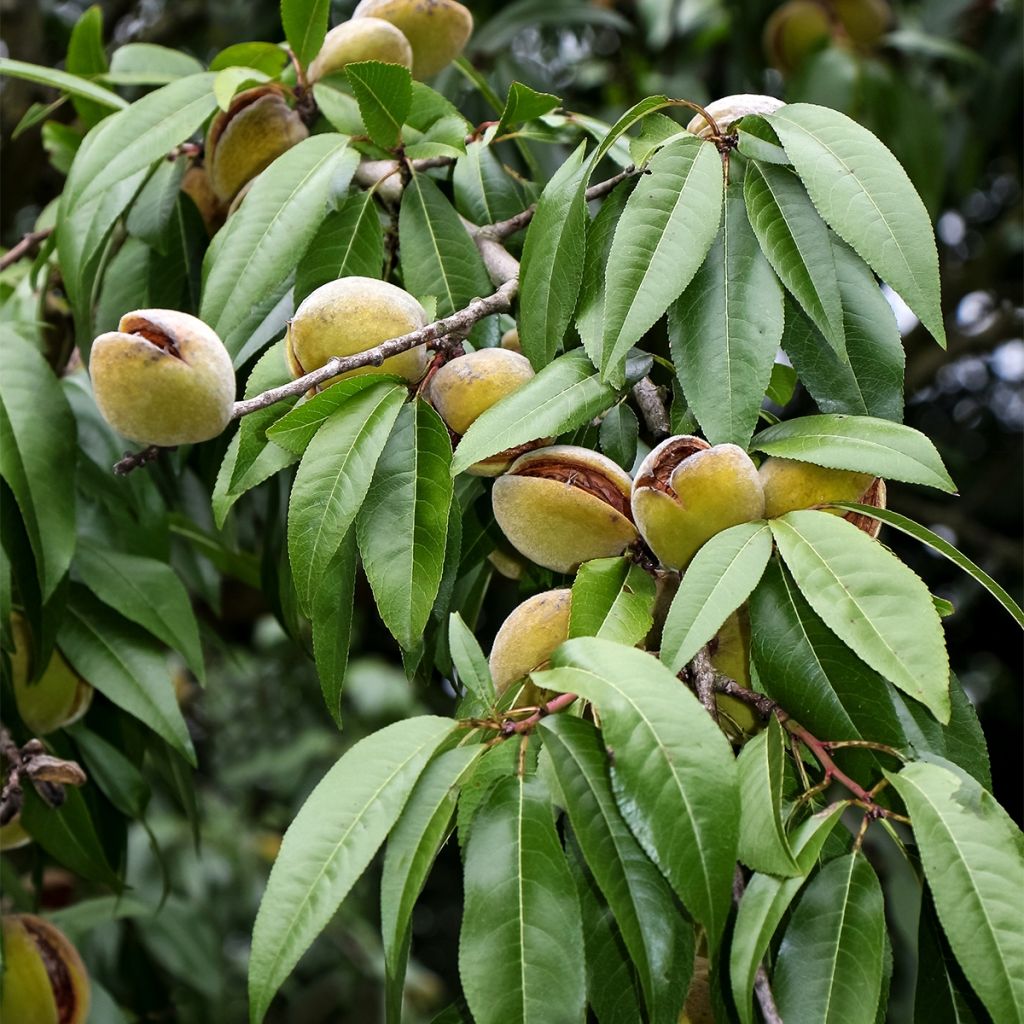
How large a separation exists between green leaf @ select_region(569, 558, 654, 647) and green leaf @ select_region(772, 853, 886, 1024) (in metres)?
0.16

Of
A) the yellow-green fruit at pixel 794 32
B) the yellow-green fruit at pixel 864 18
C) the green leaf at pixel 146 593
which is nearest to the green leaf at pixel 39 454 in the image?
the green leaf at pixel 146 593

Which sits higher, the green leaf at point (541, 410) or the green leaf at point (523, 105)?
the green leaf at point (523, 105)

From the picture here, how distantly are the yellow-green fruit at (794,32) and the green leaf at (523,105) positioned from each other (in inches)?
60.6

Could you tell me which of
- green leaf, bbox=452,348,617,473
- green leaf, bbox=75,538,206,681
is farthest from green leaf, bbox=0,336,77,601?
green leaf, bbox=452,348,617,473

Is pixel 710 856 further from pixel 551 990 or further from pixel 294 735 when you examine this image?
pixel 294 735

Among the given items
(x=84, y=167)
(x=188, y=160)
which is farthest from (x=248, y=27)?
(x=84, y=167)

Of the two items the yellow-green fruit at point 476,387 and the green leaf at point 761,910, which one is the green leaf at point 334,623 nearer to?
the yellow-green fruit at point 476,387

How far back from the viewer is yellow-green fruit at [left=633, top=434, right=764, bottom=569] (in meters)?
0.73

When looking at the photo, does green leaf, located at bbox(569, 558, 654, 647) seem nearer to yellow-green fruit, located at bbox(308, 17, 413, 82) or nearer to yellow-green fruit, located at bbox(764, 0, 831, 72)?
yellow-green fruit, located at bbox(308, 17, 413, 82)

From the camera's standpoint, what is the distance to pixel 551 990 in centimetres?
60

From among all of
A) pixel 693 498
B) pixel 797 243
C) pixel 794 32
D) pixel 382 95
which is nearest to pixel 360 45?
pixel 382 95

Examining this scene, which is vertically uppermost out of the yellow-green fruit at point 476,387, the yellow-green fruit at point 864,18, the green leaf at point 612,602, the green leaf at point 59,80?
the green leaf at point 59,80

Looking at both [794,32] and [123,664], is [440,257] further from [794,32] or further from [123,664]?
[794,32]

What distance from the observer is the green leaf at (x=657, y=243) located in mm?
775
